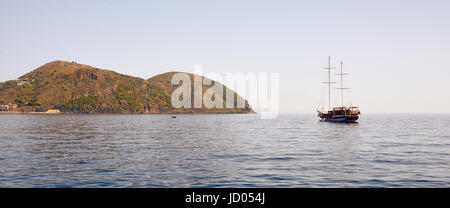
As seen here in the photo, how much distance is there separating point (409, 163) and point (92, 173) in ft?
67.3

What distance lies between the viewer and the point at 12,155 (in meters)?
26.5

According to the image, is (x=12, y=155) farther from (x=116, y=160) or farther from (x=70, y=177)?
(x=70, y=177)
